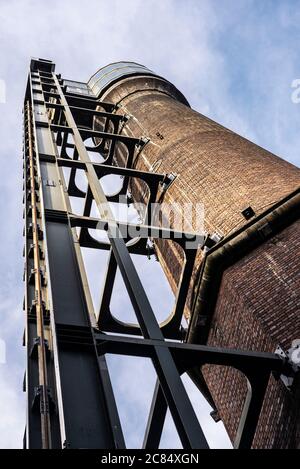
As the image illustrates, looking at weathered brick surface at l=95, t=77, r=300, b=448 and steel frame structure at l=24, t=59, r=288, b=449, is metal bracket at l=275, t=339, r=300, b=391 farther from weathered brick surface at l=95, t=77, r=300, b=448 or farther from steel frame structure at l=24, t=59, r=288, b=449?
weathered brick surface at l=95, t=77, r=300, b=448

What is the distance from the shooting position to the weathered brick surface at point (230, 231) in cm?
521

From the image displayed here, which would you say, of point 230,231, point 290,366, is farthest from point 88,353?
point 230,231

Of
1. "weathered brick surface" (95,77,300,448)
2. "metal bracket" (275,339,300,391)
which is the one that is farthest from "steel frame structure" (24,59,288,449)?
"weathered brick surface" (95,77,300,448)

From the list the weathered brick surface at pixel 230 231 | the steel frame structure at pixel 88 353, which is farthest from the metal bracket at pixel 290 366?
the weathered brick surface at pixel 230 231

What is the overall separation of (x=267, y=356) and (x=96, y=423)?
174 centimetres

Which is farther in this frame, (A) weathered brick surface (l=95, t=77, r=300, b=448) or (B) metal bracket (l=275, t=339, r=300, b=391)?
(A) weathered brick surface (l=95, t=77, r=300, b=448)

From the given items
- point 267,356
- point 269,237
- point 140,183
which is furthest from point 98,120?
point 267,356

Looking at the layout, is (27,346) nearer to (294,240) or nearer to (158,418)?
(158,418)

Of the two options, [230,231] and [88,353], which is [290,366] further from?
[230,231]

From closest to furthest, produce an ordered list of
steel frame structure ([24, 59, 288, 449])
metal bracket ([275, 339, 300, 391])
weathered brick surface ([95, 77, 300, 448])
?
1. steel frame structure ([24, 59, 288, 449])
2. metal bracket ([275, 339, 300, 391])
3. weathered brick surface ([95, 77, 300, 448])

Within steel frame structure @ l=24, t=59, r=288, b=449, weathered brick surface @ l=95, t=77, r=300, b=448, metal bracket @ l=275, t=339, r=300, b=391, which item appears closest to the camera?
steel frame structure @ l=24, t=59, r=288, b=449

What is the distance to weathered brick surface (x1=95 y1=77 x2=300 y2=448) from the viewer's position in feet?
17.1

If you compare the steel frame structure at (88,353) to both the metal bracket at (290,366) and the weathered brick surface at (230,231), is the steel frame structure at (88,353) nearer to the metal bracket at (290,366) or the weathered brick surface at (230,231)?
the metal bracket at (290,366)

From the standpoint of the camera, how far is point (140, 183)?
11.3 meters
